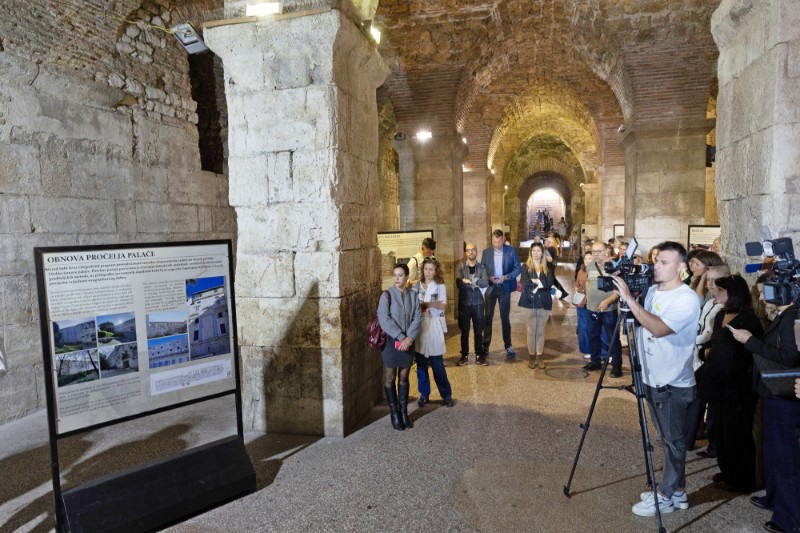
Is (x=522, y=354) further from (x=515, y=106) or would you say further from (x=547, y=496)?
(x=515, y=106)

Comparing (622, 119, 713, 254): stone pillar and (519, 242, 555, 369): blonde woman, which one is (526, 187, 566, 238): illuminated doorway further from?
(519, 242, 555, 369): blonde woman

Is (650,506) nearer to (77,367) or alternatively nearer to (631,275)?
(631,275)

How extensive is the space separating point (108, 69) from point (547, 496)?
614cm

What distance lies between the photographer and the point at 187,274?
9.97 ft

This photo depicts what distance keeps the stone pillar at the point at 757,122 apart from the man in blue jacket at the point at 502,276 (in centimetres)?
265

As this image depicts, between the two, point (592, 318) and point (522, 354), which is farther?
point (522, 354)

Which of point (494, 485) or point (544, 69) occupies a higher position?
point (544, 69)

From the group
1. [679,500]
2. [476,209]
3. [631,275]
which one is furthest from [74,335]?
[476,209]

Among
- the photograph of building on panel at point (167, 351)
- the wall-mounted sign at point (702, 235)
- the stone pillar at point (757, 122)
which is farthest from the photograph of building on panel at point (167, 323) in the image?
the wall-mounted sign at point (702, 235)

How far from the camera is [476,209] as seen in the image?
1584 cm

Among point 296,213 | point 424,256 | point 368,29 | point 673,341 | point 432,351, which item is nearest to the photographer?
point 673,341

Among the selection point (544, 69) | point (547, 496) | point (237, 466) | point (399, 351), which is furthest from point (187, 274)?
point (544, 69)

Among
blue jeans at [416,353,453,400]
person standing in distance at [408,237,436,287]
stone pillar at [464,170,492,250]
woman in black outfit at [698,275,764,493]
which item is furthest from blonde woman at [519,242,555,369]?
stone pillar at [464,170,492,250]

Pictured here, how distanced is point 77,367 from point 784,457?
12.3 ft
